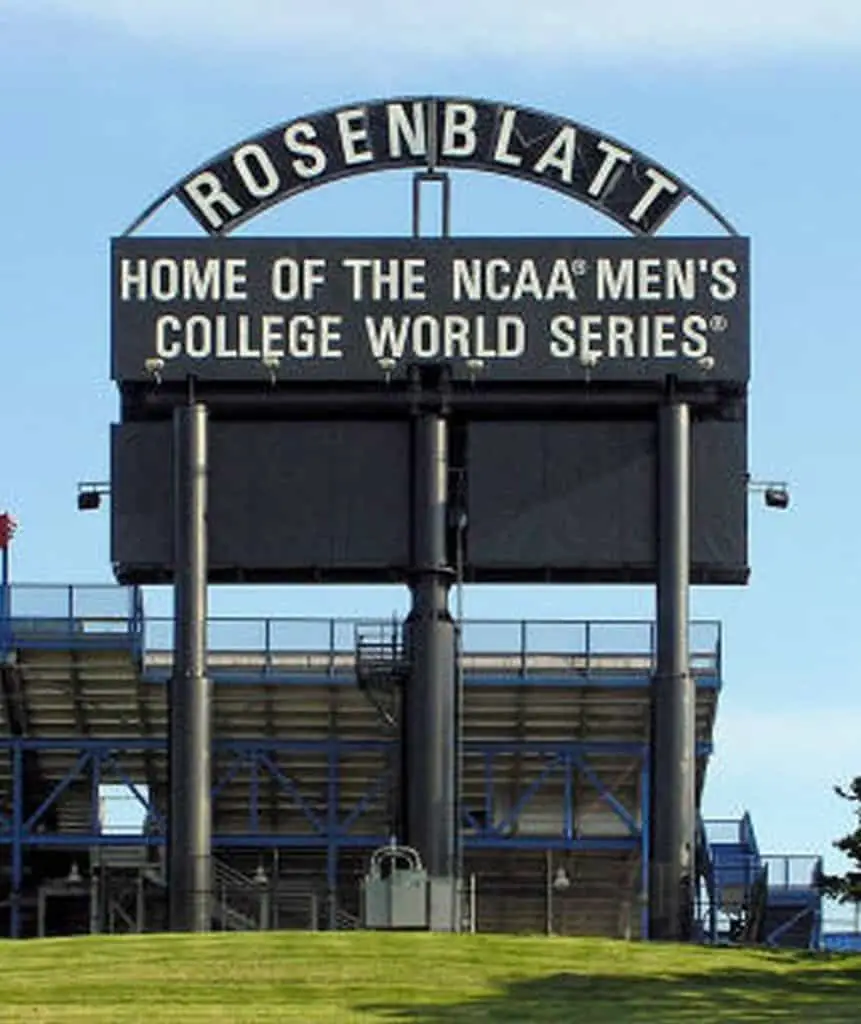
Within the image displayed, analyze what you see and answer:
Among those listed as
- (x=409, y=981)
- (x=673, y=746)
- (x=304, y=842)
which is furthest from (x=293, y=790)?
(x=409, y=981)

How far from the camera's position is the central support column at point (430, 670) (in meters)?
77.0

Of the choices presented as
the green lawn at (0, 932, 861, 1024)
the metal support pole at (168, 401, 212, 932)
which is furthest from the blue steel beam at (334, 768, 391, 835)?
the green lawn at (0, 932, 861, 1024)

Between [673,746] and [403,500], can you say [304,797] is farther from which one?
[673,746]

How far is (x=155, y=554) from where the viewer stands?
79250mm

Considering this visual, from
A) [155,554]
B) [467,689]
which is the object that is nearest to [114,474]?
[155,554]

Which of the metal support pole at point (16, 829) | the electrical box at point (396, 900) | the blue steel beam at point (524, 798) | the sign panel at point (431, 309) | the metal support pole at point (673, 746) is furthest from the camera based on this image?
the blue steel beam at point (524, 798)

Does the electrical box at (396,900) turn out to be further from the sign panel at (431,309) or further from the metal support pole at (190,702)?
the sign panel at (431,309)

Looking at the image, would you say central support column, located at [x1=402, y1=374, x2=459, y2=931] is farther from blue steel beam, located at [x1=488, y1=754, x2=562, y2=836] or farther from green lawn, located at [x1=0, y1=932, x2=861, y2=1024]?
blue steel beam, located at [x1=488, y1=754, x2=562, y2=836]

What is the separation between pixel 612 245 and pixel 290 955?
66.3ft

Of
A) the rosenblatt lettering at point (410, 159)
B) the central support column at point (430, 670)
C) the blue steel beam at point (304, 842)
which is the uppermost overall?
the rosenblatt lettering at point (410, 159)

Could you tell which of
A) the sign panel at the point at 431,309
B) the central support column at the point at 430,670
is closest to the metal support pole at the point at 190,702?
the sign panel at the point at 431,309

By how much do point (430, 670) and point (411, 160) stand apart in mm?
10937

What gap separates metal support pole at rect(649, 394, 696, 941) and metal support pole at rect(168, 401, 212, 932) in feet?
30.1

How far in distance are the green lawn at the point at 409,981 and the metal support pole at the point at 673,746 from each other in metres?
6.76
